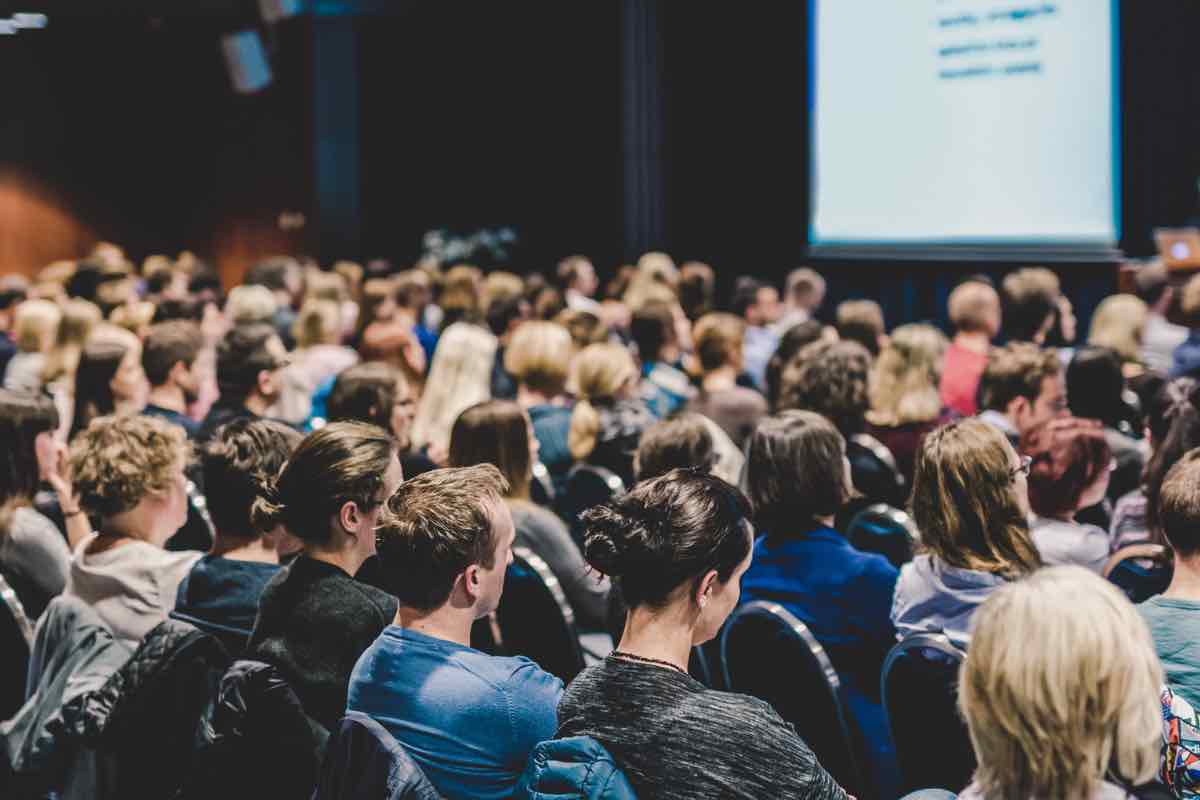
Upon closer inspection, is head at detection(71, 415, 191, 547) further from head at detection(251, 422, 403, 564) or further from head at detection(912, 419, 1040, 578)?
head at detection(912, 419, 1040, 578)

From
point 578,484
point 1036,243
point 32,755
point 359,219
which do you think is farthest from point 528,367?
point 359,219

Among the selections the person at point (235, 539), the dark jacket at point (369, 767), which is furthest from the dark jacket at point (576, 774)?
the person at point (235, 539)

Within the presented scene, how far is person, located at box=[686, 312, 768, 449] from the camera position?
5.33 metres

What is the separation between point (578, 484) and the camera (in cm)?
466

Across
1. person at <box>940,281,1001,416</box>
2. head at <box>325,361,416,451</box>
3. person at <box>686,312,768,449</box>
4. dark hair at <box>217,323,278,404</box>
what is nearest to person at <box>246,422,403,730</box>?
head at <box>325,361,416,451</box>

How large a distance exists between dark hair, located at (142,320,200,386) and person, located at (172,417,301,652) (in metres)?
1.88

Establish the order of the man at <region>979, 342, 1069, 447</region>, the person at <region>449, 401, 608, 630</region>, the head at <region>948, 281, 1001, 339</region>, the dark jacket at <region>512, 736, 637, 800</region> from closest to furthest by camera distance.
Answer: the dark jacket at <region>512, 736, 637, 800</region> → the person at <region>449, 401, 608, 630</region> → the man at <region>979, 342, 1069, 447</region> → the head at <region>948, 281, 1001, 339</region>

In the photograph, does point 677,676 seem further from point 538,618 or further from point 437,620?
point 538,618

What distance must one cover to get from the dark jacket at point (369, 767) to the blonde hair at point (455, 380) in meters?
3.57

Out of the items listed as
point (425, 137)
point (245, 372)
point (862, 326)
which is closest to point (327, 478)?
point (245, 372)

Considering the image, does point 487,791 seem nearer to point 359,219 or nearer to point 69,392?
point 69,392

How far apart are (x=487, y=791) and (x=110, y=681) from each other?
85 centimetres

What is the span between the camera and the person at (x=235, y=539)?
2854 millimetres

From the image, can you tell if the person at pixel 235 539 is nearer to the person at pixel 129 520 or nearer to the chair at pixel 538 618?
the person at pixel 129 520
